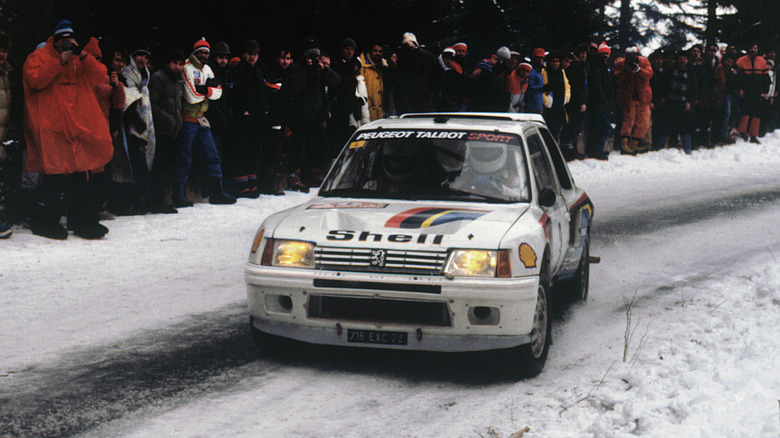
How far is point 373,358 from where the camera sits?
19.6ft

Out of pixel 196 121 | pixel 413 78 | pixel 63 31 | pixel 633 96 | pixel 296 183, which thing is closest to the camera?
pixel 63 31

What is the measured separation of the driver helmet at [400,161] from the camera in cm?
654

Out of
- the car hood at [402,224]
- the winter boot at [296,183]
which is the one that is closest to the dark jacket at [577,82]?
the winter boot at [296,183]

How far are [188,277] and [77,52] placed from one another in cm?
271

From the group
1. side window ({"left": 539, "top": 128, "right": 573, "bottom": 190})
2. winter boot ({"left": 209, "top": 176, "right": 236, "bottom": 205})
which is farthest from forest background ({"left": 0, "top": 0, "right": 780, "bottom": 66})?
side window ({"left": 539, "top": 128, "right": 573, "bottom": 190})

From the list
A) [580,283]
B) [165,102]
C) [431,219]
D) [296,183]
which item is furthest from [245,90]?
[431,219]

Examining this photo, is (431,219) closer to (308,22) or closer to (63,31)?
(63,31)

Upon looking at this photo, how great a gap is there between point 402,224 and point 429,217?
0.22 metres

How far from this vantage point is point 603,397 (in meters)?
5.11

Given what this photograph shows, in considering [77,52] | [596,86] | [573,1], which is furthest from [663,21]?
[77,52]

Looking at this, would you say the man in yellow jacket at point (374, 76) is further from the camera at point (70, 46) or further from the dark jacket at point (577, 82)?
the camera at point (70, 46)

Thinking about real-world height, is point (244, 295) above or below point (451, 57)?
below

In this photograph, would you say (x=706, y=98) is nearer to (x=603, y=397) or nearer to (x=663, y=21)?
(x=603, y=397)

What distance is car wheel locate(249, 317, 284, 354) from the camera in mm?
5812
